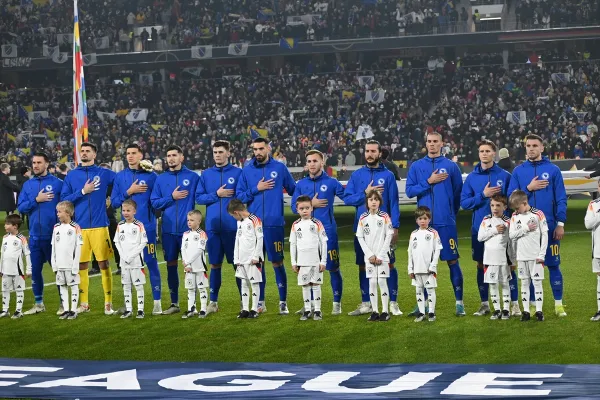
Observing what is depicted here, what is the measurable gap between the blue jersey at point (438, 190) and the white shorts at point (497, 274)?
0.80 metres

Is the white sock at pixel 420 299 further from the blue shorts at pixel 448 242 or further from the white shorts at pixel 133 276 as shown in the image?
the white shorts at pixel 133 276

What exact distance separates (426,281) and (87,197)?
4373mm

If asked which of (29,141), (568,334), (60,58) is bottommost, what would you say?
(568,334)

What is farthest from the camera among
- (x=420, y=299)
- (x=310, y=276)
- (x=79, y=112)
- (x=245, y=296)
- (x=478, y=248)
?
(x=79, y=112)

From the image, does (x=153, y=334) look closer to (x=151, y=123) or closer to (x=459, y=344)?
(x=459, y=344)

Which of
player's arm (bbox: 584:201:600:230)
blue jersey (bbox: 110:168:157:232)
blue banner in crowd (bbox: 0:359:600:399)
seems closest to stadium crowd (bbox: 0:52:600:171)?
blue jersey (bbox: 110:168:157:232)

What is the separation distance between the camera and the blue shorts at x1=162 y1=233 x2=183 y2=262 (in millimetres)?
11664

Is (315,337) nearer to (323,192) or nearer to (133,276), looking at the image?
(323,192)

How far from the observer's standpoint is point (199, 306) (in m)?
12.3

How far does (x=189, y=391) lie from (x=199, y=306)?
4.64 meters

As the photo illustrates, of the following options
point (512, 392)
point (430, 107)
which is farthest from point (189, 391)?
point (430, 107)

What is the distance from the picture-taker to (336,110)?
42.0m

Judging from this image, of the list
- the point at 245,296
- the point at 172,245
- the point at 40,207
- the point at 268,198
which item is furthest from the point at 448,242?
the point at 40,207

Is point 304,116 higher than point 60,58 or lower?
lower
